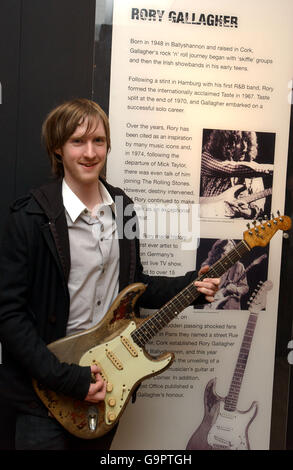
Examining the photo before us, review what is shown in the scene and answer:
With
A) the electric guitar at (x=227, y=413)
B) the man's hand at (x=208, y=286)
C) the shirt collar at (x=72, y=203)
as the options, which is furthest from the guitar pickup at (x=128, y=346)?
the electric guitar at (x=227, y=413)

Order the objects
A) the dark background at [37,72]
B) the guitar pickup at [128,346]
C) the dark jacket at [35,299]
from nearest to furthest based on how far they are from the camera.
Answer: the dark jacket at [35,299]
the guitar pickup at [128,346]
the dark background at [37,72]

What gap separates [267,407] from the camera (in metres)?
2.90

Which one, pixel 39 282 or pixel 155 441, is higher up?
pixel 39 282

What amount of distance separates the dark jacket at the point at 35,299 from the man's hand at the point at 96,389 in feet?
0.13

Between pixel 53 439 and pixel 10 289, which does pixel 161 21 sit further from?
pixel 53 439

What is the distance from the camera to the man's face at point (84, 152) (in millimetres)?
2166

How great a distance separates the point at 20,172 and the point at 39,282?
77 cm

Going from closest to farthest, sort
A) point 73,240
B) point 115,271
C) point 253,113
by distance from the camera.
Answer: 1. point 73,240
2. point 115,271
3. point 253,113

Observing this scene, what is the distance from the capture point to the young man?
2008 millimetres

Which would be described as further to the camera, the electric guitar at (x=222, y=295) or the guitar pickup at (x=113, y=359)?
the electric guitar at (x=222, y=295)

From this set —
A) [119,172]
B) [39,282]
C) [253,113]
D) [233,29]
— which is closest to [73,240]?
[39,282]

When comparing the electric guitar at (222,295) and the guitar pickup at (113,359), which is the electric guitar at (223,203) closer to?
the electric guitar at (222,295)

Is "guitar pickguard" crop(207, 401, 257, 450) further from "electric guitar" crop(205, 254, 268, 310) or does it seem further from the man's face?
the man's face

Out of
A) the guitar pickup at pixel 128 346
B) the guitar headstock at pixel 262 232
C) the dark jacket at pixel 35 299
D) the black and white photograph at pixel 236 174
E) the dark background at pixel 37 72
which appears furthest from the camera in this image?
the black and white photograph at pixel 236 174
